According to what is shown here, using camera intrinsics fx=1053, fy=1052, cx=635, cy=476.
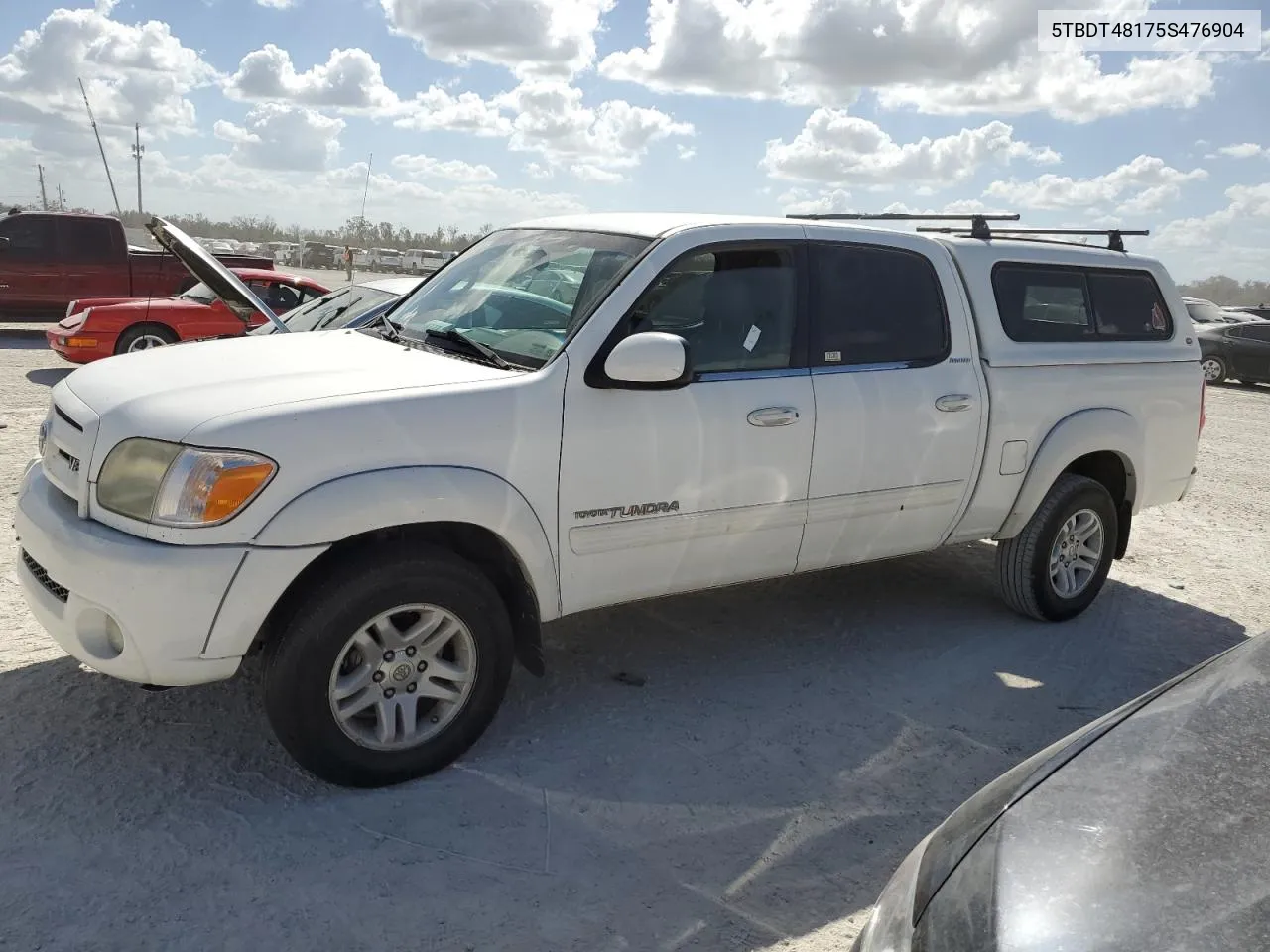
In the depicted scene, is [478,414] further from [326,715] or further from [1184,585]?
[1184,585]

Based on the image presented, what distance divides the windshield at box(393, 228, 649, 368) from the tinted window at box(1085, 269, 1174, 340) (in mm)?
2856

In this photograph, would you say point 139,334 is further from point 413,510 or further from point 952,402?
point 952,402

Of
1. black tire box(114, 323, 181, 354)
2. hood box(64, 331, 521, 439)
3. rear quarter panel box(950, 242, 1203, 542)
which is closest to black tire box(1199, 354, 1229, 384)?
rear quarter panel box(950, 242, 1203, 542)

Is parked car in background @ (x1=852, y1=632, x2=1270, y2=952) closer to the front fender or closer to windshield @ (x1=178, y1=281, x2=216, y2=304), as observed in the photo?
the front fender

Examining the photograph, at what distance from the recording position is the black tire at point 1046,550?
17.5 ft

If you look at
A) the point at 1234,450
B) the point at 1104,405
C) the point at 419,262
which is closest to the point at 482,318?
the point at 1104,405

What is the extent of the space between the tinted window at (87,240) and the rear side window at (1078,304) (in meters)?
13.9

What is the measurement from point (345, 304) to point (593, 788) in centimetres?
561

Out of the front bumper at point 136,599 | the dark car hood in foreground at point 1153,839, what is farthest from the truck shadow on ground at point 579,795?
the dark car hood in foreground at point 1153,839

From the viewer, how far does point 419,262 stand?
4869 cm

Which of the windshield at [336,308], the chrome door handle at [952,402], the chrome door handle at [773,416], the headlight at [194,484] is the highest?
the windshield at [336,308]

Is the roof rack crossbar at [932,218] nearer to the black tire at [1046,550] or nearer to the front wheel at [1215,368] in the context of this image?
the black tire at [1046,550]

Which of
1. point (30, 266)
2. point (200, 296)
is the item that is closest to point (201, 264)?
point (200, 296)

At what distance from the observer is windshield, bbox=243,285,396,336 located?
7732 millimetres
